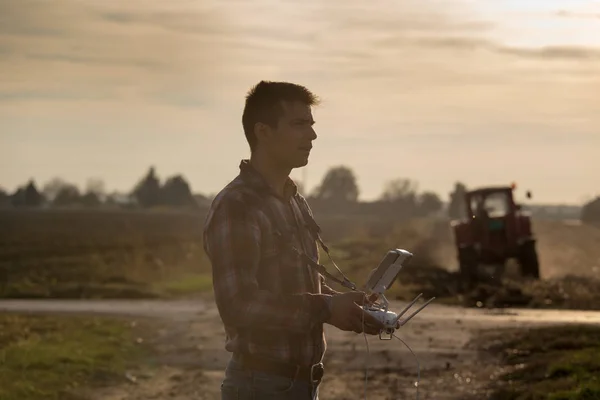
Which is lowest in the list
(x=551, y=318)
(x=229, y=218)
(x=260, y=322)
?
(x=551, y=318)

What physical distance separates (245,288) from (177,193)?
466 ft

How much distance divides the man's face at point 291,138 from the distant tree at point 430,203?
160 metres

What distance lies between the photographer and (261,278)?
4301 millimetres

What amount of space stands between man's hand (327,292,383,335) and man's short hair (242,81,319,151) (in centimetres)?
73

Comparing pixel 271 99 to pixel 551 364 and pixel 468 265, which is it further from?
pixel 468 265

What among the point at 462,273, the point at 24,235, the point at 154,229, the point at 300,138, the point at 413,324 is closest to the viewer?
the point at 300,138

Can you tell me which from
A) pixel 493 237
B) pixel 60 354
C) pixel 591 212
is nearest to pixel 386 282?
pixel 60 354

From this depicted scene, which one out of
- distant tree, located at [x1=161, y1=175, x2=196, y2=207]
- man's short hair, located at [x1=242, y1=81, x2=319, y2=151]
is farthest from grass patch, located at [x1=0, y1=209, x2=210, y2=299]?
distant tree, located at [x1=161, y1=175, x2=196, y2=207]

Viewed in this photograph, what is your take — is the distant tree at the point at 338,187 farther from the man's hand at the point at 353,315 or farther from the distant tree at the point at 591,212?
the man's hand at the point at 353,315

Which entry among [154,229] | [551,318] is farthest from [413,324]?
[154,229]

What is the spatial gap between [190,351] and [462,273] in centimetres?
1208

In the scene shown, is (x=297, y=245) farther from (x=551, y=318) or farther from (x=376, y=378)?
(x=551, y=318)

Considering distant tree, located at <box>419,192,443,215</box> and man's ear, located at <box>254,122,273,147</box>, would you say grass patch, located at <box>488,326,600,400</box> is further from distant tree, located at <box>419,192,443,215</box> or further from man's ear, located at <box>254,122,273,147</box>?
distant tree, located at <box>419,192,443,215</box>

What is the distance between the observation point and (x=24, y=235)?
6075cm
